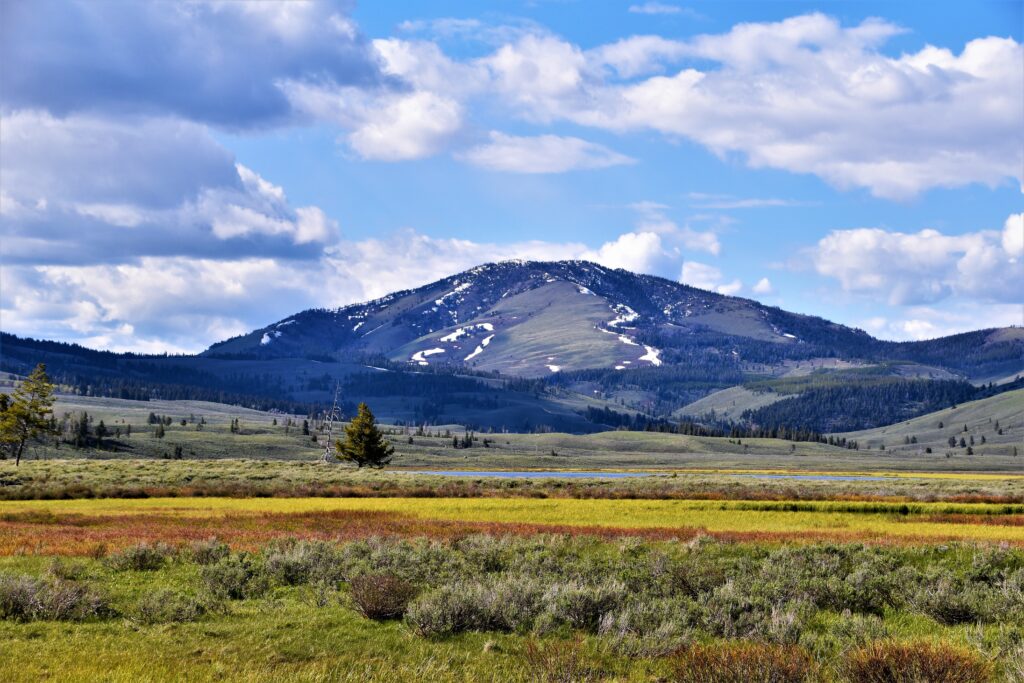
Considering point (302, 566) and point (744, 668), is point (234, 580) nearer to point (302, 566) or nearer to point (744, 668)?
point (302, 566)

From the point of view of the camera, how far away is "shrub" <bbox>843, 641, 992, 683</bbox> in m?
12.9

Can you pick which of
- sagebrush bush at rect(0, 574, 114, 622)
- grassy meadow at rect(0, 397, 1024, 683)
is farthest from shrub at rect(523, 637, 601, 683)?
sagebrush bush at rect(0, 574, 114, 622)

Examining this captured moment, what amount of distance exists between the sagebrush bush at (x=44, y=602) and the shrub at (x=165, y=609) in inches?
28.3

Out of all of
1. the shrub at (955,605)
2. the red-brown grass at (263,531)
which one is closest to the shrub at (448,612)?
the shrub at (955,605)

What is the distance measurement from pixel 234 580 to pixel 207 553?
4043mm

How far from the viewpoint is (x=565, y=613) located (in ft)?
60.6

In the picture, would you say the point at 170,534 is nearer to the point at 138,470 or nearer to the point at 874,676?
the point at 874,676

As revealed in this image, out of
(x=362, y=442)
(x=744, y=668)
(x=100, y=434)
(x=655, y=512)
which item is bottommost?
(x=100, y=434)

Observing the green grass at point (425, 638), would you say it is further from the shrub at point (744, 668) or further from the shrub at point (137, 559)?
the shrub at point (744, 668)

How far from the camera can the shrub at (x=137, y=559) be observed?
23469 mm

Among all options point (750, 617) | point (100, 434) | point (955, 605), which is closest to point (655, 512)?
point (955, 605)

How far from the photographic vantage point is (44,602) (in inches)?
684

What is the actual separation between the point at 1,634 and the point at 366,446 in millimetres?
94547

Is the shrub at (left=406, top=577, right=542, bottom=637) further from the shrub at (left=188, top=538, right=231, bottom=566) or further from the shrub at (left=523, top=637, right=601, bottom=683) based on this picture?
the shrub at (left=188, top=538, right=231, bottom=566)
